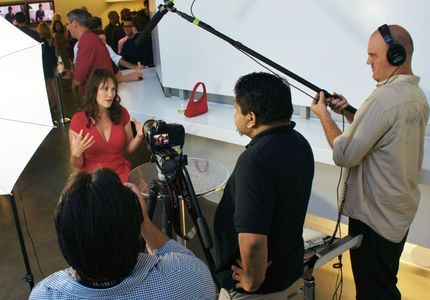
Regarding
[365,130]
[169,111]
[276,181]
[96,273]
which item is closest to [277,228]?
[276,181]

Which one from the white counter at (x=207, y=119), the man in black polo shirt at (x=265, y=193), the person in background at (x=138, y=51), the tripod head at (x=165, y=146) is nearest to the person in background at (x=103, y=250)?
the man in black polo shirt at (x=265, y=193)

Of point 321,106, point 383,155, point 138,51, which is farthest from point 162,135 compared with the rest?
point 138,51

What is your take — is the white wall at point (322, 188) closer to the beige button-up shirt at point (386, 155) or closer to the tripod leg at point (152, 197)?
the beige button-up shirt at point (386, 155)

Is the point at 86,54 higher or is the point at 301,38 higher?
the point at 301,38

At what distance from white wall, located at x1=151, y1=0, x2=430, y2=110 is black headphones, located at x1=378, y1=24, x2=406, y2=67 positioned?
548mm

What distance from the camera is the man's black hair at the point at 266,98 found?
1250 millimetres

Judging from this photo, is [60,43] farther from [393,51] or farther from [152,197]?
[393,51]

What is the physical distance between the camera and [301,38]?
235cm

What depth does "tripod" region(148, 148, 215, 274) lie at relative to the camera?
1552 millimetres

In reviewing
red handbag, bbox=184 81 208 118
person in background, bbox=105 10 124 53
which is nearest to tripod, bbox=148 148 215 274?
red handbag, bbox=184 81 208 118

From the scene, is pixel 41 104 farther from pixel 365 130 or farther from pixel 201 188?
pixel 365 130

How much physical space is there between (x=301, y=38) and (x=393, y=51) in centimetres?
91

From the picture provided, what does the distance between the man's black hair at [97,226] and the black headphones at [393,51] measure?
3.59 ft

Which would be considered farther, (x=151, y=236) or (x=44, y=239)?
(x=44, y=239)
